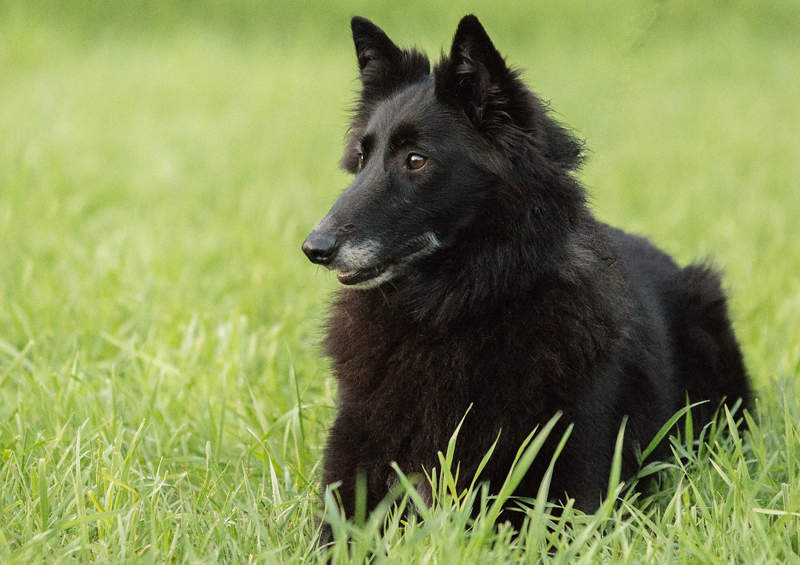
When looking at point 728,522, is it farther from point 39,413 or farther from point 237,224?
point 237,224

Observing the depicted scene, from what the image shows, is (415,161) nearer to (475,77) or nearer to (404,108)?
(404,108)

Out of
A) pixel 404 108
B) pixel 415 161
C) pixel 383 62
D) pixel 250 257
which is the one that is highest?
pixel 383 62

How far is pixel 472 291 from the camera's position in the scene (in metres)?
3.13

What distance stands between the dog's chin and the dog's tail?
1484 mm

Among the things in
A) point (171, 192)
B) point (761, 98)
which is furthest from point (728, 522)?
point (761, 98)

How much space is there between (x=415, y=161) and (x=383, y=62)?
0.56m

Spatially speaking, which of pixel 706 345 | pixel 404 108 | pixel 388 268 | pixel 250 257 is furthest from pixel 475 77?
pixel 250 257

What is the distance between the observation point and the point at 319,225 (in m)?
3.04

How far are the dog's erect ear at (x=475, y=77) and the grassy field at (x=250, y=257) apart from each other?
1.24 feet

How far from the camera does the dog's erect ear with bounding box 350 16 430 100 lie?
3.51 m

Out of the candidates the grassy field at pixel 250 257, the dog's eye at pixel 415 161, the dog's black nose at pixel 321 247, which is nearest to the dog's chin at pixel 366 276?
the dog's black nose at pixel 321 247

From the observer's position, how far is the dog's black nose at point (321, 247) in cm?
295

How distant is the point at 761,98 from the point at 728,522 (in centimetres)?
1111

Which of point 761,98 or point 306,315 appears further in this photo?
point 761,98
